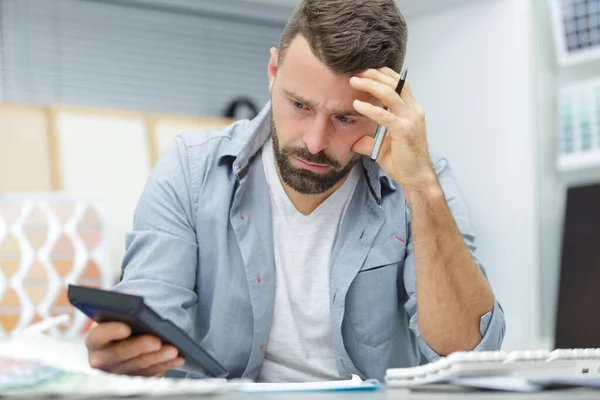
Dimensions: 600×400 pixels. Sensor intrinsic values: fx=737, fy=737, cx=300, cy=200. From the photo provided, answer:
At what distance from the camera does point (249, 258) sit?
132cm

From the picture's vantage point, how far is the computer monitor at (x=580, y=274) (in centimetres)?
220

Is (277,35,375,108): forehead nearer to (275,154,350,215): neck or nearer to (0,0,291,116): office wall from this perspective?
(275,154,350,215): neck

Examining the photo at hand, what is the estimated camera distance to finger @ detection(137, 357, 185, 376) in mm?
865

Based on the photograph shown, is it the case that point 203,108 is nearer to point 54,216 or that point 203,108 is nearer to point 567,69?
point 54,216

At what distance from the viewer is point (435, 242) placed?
1230 millimetres

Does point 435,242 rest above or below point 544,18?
below

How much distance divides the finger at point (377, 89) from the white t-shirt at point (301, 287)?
0.27 m

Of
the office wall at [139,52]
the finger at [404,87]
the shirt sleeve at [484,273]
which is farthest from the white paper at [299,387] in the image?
the office wall at [139,52]

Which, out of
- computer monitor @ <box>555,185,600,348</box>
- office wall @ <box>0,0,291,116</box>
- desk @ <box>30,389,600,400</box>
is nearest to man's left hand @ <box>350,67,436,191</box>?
desk @ <box>30,389,600,400</box>

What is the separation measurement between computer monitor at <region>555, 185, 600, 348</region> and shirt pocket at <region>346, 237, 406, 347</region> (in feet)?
3.58

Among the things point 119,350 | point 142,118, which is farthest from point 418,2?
point 119,350

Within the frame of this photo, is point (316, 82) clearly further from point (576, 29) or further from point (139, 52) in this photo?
point (139, 52)

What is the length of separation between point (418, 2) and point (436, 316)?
179 cm

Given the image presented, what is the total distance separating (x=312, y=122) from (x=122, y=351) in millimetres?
542
